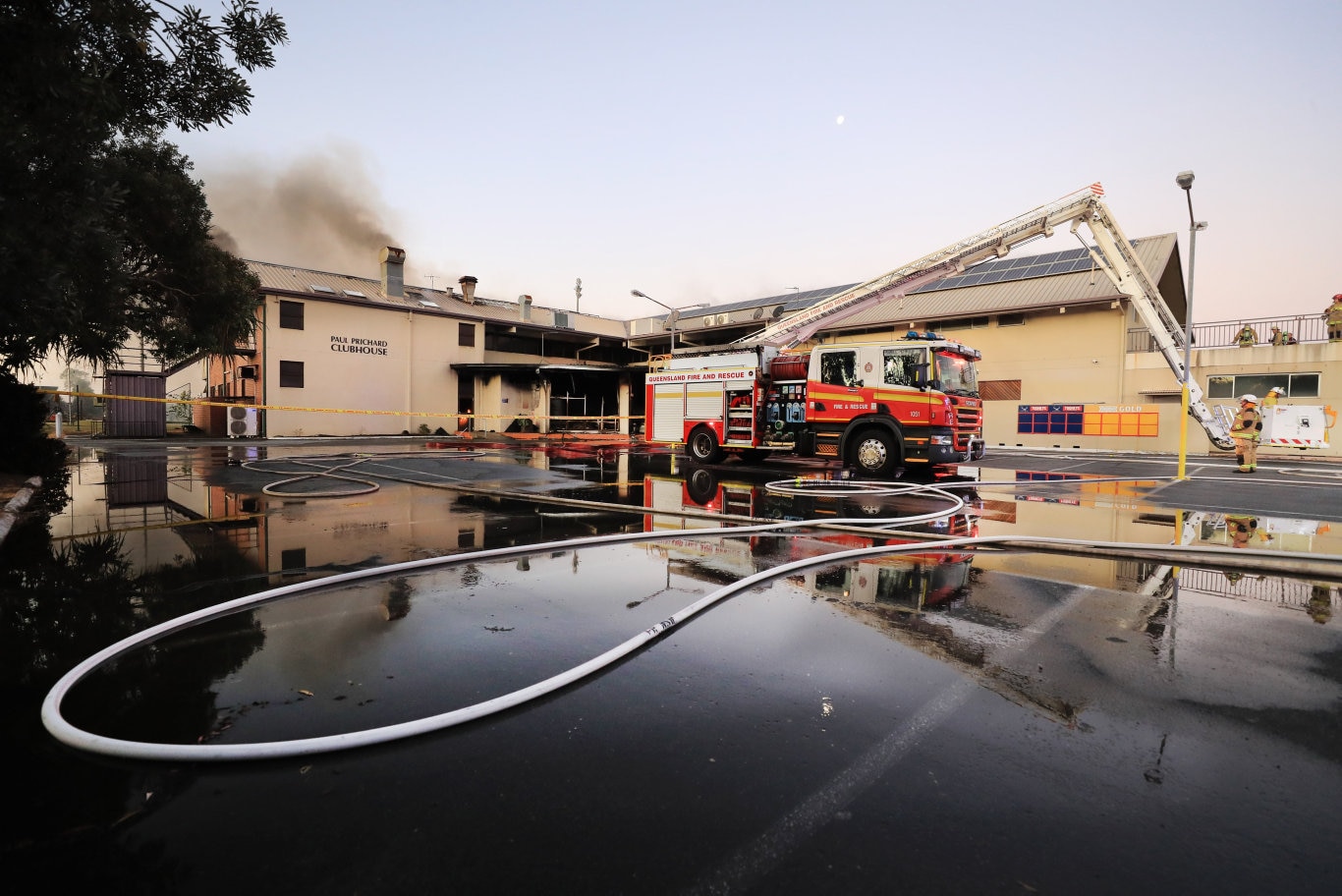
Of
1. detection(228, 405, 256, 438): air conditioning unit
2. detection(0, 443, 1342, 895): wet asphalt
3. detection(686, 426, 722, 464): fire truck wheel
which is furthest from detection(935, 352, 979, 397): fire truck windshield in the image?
detection(228, 405, 256, 438): air conditioning unit

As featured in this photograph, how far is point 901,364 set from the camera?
40.3 feet

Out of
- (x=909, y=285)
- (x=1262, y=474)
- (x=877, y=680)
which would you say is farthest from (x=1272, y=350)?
(x=877, y=680)

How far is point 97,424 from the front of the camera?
40875 millimetres

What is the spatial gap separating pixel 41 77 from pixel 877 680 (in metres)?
6.54

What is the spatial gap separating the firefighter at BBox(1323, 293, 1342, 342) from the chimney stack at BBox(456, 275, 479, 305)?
3741cm

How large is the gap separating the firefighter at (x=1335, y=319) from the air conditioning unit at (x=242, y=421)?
135ft

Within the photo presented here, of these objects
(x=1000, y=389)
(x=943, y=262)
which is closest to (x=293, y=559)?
(x=943, y=262)

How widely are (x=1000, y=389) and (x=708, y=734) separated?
30400mm

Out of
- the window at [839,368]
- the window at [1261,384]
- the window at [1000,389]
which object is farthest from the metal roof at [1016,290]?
the window at [839,368]

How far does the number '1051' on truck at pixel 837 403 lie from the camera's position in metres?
12.1

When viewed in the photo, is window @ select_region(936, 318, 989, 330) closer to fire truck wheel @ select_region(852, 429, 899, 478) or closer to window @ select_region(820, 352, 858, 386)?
window @ select_region(820, 352, 858, 386)

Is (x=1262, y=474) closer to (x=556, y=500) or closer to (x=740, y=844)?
(x=556, y=500)

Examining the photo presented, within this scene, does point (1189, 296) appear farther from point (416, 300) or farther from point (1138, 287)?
point (416, 300)

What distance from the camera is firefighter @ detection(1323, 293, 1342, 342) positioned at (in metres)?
22.1
